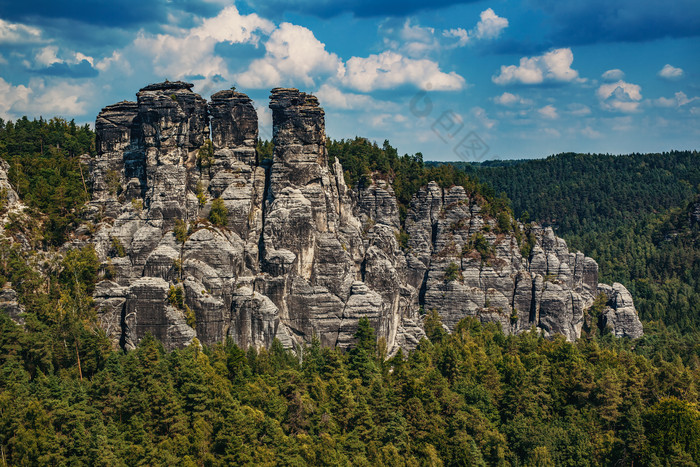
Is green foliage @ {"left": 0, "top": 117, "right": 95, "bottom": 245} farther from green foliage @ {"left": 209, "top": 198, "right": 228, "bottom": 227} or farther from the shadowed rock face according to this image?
green foliage @ {"left": 209, "top": 198, "right": 228, "bottom": 227}

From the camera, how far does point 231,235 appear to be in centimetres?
8862

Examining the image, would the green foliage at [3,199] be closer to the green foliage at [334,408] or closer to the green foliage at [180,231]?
the green foliage at [334,408]

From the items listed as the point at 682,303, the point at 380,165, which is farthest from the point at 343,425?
the point at 682,303

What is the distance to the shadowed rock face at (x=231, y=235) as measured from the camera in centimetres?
8250

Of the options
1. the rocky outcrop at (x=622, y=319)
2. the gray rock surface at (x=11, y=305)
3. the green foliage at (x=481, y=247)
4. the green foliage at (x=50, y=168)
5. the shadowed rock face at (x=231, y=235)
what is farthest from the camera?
the rocky outcrop at (x=622, y=319)

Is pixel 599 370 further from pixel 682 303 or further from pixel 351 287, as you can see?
pixel 682 303

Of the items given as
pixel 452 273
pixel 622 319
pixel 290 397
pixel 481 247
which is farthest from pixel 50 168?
pixel 622 319

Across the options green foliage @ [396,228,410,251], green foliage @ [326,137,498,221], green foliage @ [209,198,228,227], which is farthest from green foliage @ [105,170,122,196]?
green foliage @ [396,228,410,251]

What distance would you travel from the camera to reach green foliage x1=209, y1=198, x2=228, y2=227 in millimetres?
89000

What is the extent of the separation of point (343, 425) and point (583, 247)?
439ft

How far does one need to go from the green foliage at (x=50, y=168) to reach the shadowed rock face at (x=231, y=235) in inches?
124

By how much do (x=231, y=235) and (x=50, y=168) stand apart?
1127 inches

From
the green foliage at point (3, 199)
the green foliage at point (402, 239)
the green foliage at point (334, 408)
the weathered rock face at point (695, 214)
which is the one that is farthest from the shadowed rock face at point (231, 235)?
the weathered rock face at point (695, 214)

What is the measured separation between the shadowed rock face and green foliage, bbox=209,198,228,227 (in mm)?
782
